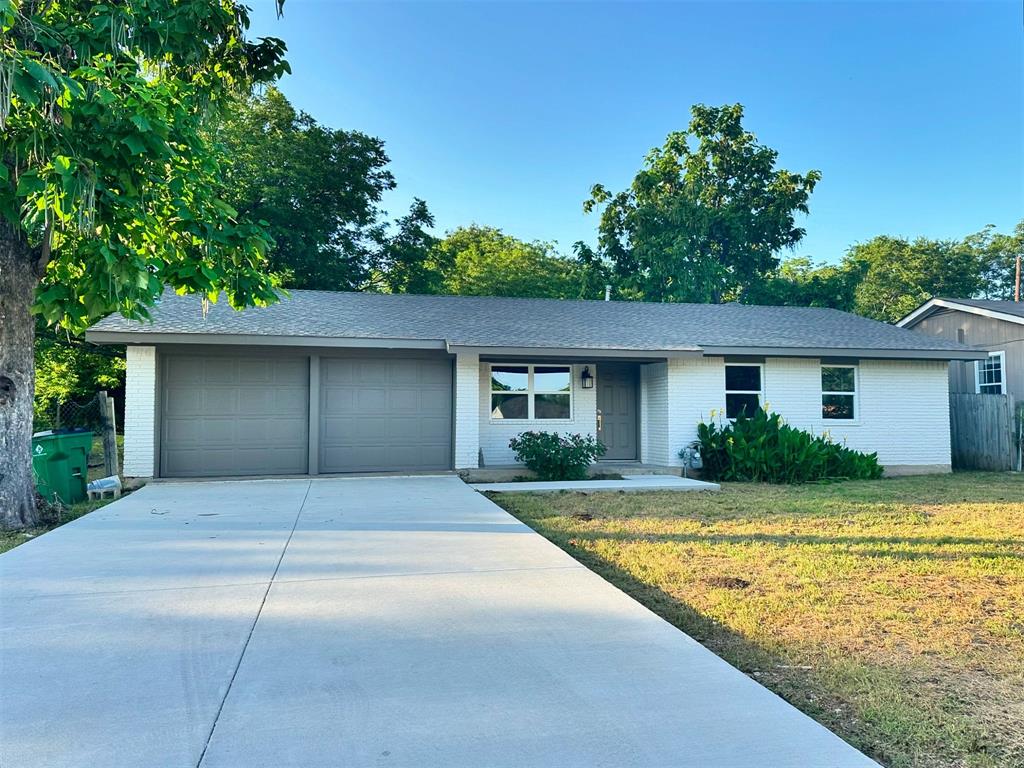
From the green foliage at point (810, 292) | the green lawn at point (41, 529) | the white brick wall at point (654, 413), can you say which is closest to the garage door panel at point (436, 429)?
the white brick wall at point (654, 413)

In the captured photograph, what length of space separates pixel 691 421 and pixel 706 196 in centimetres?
1951

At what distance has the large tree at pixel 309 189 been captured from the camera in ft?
72.4

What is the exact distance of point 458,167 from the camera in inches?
908

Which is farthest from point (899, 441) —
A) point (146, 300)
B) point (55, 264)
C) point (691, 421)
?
point (55, 264)

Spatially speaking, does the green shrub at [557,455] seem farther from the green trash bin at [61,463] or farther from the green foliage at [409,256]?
the green foliage at [409,256]

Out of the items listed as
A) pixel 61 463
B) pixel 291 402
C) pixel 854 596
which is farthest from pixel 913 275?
pixel 61 463

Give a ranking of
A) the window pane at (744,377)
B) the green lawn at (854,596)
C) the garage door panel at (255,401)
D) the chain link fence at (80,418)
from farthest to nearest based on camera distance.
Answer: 1. the chain link fence at (80,418)
2. the window pane at (744,377)
3. the garage door panel at (255,401)
4. the green lawn at (854,596)

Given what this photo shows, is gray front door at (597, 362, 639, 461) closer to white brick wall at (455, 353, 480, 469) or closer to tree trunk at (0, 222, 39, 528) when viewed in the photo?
white brick wall at (455, 353, 480, 469)

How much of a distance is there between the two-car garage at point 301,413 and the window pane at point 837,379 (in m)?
8.13

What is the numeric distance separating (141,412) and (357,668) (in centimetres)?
892

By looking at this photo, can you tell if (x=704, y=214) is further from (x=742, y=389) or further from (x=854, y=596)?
(x=854, y=596)

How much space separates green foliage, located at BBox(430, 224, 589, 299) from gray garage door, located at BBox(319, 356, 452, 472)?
16004 millimetres

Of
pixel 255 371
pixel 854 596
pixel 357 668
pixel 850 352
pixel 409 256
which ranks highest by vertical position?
pixel 409 256

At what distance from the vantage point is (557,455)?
11.1 m
